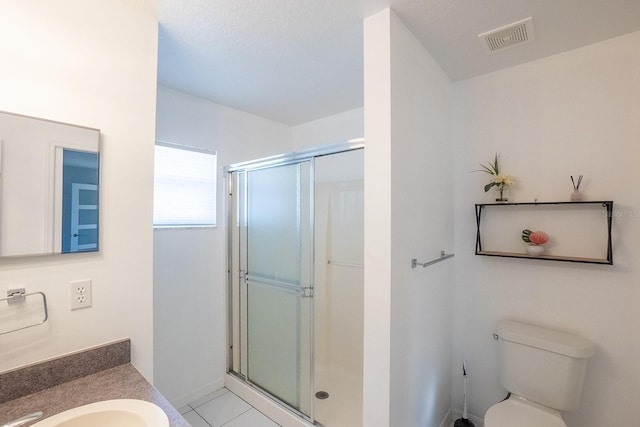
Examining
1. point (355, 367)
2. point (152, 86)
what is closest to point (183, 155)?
point (152, 86)

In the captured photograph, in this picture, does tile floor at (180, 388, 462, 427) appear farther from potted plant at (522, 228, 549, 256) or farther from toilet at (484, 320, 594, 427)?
potted plant at (522, 228, 549, 256)

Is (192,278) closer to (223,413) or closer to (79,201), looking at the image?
(223,413)

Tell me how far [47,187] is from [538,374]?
2.45 m

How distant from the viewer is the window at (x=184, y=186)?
215 cm

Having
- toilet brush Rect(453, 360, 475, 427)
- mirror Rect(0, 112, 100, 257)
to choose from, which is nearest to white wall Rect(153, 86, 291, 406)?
mirror Rect(0, 112, 100, 257)

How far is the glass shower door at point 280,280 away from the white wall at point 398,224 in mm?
722

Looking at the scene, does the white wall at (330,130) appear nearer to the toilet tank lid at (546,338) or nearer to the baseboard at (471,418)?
the toilet tank lid at (546,338)

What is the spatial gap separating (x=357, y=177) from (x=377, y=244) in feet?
3.11

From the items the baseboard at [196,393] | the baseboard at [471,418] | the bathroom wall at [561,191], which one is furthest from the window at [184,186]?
the baseboard at [471,418]

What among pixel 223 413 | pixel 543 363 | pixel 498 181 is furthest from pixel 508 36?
pixel 223 413

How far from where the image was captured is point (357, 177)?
2.18m

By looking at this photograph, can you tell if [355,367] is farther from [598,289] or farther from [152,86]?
[152,86]

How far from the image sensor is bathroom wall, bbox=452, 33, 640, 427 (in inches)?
59.4

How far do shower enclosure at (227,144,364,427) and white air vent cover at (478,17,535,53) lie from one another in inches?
36.3
